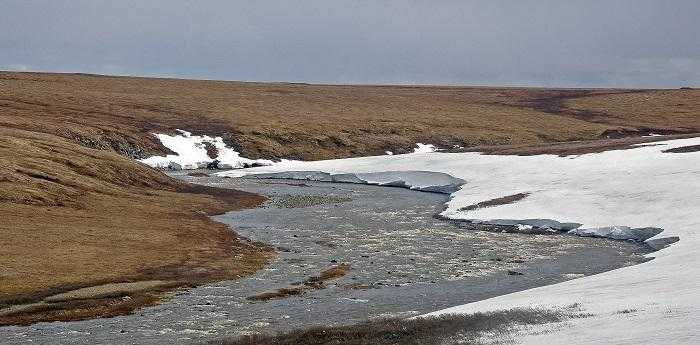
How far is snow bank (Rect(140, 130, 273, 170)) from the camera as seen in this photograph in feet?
328

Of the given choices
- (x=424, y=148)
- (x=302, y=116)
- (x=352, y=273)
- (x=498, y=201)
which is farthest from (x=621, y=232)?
(x=302, y=116)

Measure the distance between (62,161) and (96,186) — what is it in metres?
6.67

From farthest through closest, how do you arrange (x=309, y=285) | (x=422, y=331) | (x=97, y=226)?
(x=97, y=226)
(x=309, y=285)
(x=422, y=331)

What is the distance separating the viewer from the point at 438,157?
298 feet

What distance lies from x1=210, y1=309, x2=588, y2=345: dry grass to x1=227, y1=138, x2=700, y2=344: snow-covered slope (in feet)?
3.47

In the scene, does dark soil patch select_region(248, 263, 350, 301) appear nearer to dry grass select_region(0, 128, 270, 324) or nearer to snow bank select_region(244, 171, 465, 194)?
dry grass select_region(0, 128, 270, 324)

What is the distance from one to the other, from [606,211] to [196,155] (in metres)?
66.6

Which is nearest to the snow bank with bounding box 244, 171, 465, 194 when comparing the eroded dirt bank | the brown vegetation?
the brown vegetation

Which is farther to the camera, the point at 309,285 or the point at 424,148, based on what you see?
the point at 424,148

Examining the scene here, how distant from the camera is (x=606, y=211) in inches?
1996

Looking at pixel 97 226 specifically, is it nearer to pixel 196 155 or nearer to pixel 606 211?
pixel 606 211

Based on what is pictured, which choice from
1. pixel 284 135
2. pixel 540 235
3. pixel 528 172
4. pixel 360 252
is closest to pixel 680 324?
pixel 360 252

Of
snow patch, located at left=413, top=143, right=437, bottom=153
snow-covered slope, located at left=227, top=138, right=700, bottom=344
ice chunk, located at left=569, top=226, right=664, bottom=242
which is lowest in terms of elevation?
snow patch, located at left=413, top=143, right=437, bottom=153

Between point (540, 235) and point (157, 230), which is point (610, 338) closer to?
point (540, 235)
